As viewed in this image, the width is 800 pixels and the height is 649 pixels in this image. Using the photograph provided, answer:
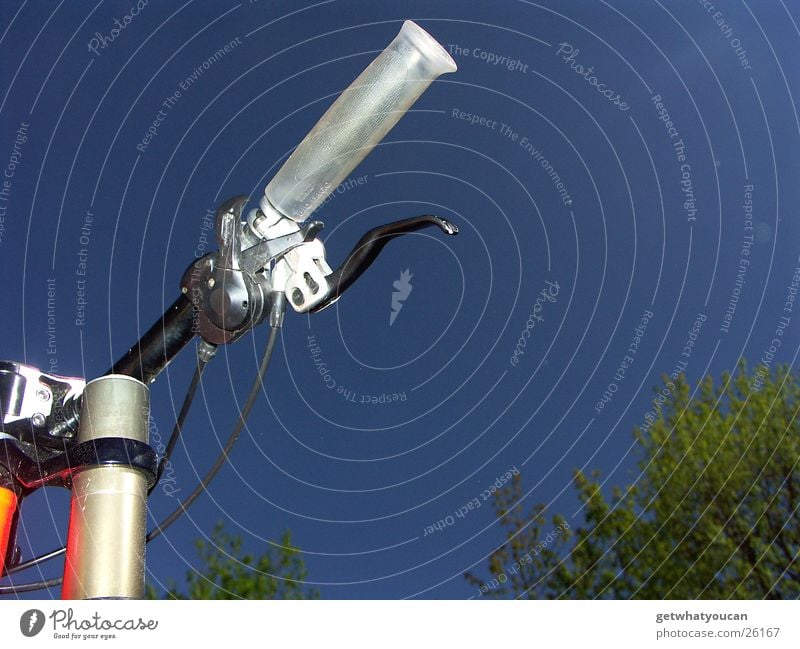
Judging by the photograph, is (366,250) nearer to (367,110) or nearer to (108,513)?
(367,110)

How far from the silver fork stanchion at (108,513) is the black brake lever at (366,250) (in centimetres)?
32

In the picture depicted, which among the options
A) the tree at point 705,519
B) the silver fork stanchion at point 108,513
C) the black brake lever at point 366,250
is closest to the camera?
the silver fork stanchion at point 108,513

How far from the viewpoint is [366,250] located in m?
1.27

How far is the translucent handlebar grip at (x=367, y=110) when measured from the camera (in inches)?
47.5

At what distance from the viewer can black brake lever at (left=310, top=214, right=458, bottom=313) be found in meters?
1.26

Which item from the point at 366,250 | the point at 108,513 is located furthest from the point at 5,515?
the point at 366,250

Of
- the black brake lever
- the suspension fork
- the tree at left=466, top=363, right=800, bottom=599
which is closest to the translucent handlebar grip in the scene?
the black brake lever

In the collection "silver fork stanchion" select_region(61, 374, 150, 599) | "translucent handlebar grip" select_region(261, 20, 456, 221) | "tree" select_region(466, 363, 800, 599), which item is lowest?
"silver fork stanchion" select_region(61, 374, 150, 599)

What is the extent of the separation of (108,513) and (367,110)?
63 centimetres

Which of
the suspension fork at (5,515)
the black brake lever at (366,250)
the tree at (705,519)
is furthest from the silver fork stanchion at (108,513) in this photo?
the tree at (705,519)

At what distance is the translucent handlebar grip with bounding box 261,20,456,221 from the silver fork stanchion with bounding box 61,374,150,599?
0.40m

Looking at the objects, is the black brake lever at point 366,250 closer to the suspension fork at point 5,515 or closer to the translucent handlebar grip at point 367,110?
the translucent handlebar grip at point 367,110

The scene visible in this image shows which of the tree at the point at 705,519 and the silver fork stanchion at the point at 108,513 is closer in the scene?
the silver fork stanchion at the point at 108,513

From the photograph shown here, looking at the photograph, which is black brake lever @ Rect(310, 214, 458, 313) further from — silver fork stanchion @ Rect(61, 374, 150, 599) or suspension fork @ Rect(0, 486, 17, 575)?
suspension fork @ Rect(0, 486, 17, 575)
